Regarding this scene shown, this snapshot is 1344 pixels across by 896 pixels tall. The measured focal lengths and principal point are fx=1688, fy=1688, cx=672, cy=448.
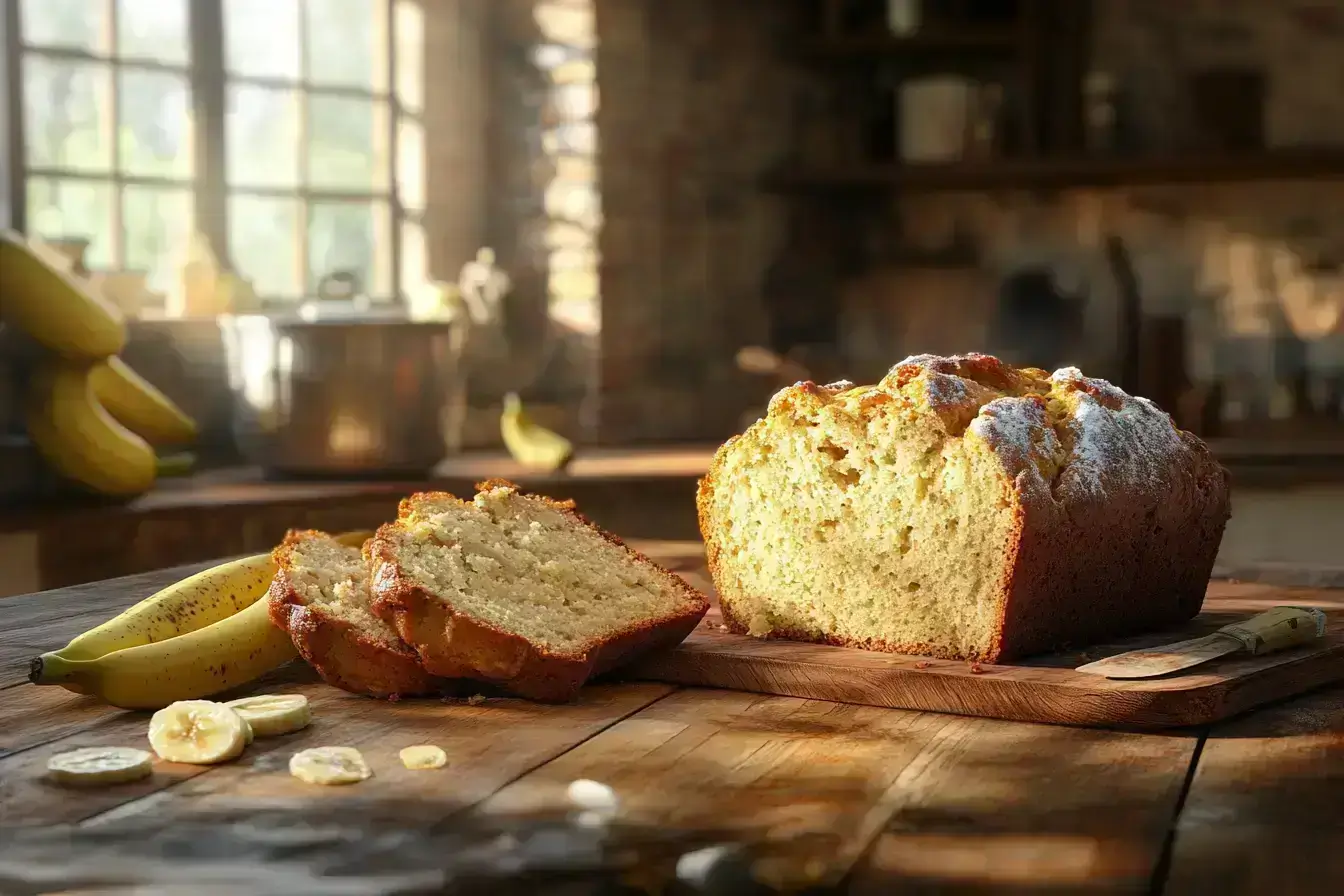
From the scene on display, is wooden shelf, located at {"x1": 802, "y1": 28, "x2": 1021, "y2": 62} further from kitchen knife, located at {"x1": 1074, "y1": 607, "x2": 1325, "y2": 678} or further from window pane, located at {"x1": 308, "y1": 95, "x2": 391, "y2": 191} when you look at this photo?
kitchen knife, located at {"x1": 1074, "y1": 607, "x2": 1325, "y2": 678}

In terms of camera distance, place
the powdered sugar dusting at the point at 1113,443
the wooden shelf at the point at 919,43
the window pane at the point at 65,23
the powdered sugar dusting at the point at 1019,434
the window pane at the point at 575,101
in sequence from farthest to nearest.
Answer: the wooden shelf at the point at 919,43
the window pane at the point at 575,101
the window pane at the point at 65,23
the powdered sugar dusting at the point at 1113,443
the powdered sugar dusting at the point at 1019,434

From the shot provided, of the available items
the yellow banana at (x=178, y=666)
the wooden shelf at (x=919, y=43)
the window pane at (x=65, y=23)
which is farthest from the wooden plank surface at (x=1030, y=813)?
the wooden shelf at (x=919, y=43)

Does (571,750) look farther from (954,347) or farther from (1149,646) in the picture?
(954,347)

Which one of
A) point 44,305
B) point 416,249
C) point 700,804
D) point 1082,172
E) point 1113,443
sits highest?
point 1082,172

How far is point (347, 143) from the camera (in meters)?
4.34

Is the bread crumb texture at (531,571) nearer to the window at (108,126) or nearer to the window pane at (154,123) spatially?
the window at (108,126)

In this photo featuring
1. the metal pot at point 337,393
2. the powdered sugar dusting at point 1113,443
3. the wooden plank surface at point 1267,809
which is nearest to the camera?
the wooden plank surface at point 1267,809

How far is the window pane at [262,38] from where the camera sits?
159 inches

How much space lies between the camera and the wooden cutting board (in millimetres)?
1369

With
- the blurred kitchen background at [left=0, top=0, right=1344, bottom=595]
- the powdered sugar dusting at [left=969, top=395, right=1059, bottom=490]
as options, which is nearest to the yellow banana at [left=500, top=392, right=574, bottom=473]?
the blurred kitchen background at [left=0, top=0, right=1344, bottom=595]

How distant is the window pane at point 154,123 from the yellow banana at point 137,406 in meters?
0.60

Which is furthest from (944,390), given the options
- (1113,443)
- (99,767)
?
(99,767)

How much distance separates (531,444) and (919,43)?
5.44ft

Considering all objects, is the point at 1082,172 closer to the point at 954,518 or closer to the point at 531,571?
the point at 954,518
